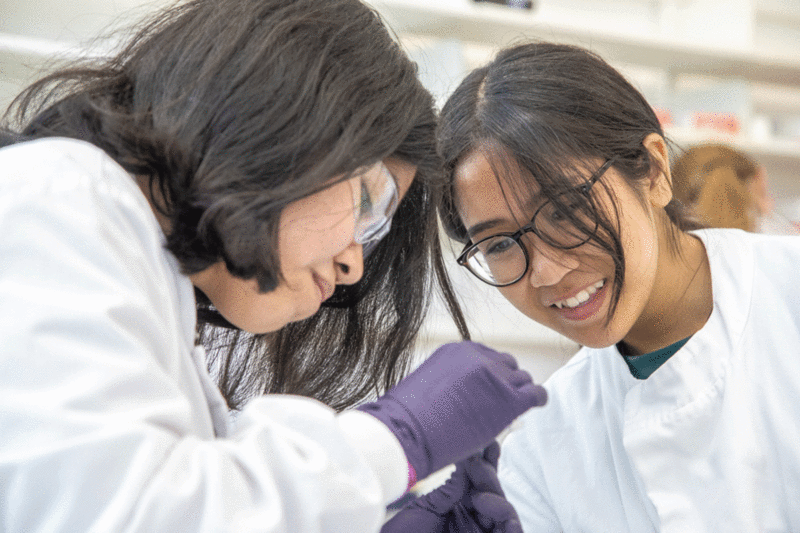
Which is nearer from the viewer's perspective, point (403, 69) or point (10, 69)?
point (403, 69)

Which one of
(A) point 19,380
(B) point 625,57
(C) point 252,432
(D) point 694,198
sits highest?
(A) point 19,380

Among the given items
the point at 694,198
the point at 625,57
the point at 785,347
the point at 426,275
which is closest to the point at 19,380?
the point at 426,275

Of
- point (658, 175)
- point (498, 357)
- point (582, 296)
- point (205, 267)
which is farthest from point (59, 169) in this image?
point (658, 175)

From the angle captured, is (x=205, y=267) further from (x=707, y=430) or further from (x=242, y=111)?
(x=707, y=430)

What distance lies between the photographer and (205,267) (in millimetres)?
924

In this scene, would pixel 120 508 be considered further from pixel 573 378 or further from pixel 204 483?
pixel 573 378

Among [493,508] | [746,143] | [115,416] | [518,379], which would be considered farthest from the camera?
[746,143]

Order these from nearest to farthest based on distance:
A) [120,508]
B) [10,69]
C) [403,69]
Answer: [120,508]
[403,69]
[10,69]

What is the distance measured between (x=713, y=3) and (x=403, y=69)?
3.08 m

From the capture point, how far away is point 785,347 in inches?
56.1

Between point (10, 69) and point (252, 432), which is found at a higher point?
point (252, 432)

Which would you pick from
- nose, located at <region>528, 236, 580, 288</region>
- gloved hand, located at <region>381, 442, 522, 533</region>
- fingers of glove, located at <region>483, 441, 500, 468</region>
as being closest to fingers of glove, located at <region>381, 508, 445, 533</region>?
gloved hand, located at <region>381, 442, 522, 533</region>

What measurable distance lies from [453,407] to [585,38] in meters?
2.74

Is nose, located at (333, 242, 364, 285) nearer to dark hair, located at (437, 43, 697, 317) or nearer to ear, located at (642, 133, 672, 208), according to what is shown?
dark hair, located at (437, 43, 697, 317)
